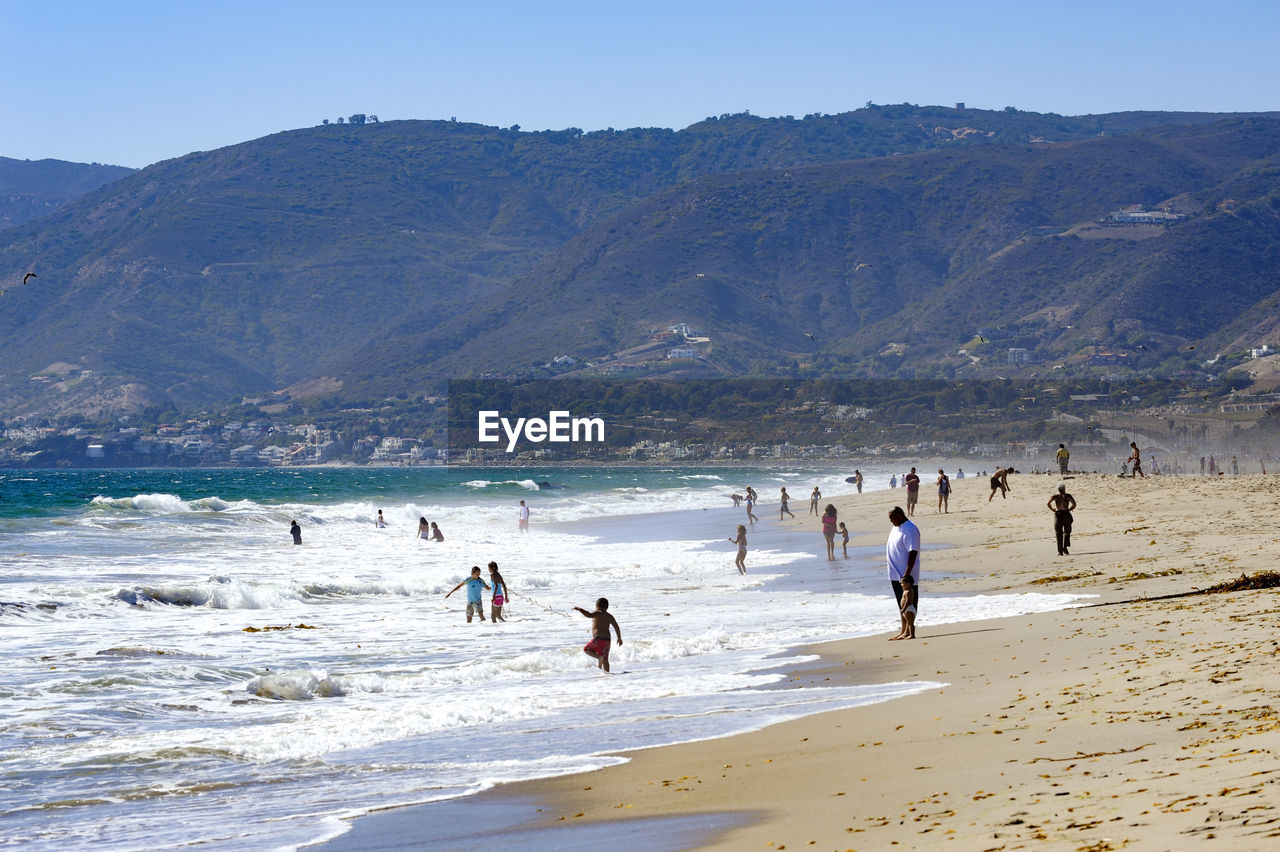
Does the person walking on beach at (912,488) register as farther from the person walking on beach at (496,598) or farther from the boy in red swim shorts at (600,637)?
the boy in red swim shorts at (600,637)

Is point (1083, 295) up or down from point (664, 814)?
up

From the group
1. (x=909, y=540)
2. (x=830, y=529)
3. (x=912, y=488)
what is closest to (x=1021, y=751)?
(x=909, y=540)

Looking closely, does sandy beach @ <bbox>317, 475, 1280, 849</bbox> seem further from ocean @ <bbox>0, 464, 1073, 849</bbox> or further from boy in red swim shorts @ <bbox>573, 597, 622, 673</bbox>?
boy in red swim shorts @ <bbox>573, 597, 622, 673</bbox>

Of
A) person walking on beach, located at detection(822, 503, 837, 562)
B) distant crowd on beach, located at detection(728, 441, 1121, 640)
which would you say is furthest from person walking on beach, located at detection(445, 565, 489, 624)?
person walking on beach, located at detection(822, 503, 837, 562)

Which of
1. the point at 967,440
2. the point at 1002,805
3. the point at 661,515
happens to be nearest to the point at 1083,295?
the point at 967,440

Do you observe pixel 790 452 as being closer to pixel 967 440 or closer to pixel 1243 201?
pixel 967 440

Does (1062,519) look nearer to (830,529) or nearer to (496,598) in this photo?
(830,529)
